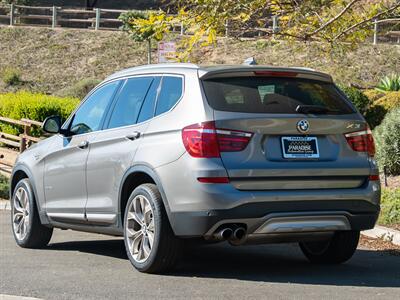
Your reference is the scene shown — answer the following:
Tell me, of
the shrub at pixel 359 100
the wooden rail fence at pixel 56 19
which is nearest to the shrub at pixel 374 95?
the shrub at pixel 359 100

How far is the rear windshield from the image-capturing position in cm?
784

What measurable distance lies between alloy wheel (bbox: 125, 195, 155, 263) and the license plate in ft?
4.09

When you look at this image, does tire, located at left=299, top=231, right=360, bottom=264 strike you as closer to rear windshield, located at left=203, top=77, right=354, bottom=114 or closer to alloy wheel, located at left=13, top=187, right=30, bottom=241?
rear windshield, located at left=203, top=77, right=354, bottom=114

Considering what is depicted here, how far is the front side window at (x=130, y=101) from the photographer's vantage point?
8641mm

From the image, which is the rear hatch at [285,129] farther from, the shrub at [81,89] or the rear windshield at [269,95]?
the shrub at [81,89]

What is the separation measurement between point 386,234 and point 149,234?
348 cm

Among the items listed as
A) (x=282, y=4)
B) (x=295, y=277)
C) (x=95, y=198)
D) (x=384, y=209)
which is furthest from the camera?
(x=282, y=4)

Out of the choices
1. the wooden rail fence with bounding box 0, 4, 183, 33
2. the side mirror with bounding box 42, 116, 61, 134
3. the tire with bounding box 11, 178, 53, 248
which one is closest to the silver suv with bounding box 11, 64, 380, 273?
the side mirror with bounding box 42, 116, 61, 134

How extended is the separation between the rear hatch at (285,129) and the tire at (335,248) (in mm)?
823

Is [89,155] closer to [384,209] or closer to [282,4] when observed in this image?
[384,209]

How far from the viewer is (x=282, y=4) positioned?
529 inches

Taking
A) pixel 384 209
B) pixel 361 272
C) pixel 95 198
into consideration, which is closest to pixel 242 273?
pixel 361 272

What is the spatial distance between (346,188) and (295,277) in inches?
34.4

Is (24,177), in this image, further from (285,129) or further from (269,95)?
(285,129)
